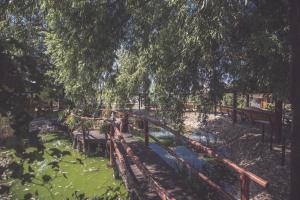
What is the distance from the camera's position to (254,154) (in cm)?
1511

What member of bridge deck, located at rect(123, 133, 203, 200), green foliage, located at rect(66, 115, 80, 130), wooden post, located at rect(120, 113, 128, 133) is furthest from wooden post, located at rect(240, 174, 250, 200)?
green foliage, located at rect(66, 115, 80, 130)

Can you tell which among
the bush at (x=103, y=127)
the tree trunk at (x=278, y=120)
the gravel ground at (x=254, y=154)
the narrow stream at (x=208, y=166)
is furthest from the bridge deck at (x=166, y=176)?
the tree trunk at (x=278, y=120)

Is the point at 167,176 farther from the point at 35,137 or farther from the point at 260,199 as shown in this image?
the point at 35,137

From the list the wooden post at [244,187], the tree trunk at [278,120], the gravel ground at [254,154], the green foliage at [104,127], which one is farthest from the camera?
the tree trunk at [278,120]

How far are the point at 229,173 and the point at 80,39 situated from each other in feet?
21.8

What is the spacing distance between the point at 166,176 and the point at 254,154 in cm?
846

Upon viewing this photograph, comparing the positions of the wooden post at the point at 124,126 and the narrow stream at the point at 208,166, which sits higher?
the wooden post at the point at 124,126

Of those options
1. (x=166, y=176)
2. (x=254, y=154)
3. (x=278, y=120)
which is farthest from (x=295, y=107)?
(x=278, y=120)

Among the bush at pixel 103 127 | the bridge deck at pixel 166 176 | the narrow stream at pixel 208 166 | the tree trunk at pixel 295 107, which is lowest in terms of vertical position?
the narrow stream at pixel 208 166

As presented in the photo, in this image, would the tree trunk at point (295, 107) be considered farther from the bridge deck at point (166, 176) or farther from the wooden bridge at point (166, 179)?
the bridge deck at point (166, 176)

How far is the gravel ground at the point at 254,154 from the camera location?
10.5m

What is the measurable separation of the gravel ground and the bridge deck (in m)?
1.31

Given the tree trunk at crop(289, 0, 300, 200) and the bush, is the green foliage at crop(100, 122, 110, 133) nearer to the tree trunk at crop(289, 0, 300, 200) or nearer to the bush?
the bush

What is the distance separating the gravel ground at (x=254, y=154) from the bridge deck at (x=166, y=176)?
1307mm
